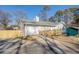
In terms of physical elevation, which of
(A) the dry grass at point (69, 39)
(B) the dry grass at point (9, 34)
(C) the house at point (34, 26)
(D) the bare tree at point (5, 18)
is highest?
(D) the bare tree at point (5, 18)

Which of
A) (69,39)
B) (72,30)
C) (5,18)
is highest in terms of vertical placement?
(5,18)

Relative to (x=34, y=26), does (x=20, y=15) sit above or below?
above

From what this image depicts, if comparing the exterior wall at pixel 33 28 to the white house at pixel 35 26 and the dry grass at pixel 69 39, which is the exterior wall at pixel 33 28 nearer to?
the white house at pixel 35 26

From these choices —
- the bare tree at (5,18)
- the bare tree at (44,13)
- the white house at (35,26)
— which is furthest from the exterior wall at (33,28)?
the bare tree at (5,18)

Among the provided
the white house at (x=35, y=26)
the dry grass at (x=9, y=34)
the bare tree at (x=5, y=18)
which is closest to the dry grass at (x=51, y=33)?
the white house at (x=35, y=26)

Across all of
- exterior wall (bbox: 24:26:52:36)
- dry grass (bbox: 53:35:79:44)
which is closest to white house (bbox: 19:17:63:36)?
exterior wall (bbox: 24:26:52:36)

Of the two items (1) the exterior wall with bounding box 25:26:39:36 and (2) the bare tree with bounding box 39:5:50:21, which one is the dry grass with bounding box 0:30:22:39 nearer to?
(1) the exterior wall with bounding box 25:26:39:36

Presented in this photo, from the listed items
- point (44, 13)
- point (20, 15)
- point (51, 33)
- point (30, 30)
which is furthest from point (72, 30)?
point (20, 15)

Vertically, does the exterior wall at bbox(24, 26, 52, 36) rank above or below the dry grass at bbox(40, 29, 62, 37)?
above

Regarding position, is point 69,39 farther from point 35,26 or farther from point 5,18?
→ point 5,18

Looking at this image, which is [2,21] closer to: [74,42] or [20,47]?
[20,47]

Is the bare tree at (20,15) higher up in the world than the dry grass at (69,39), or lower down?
higher up

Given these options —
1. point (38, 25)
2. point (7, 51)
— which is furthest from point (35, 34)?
point (7, 51)

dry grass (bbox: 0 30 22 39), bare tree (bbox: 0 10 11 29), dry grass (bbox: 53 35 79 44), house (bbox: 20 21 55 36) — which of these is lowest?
dry grass (bbox: 53 35 79 44)
